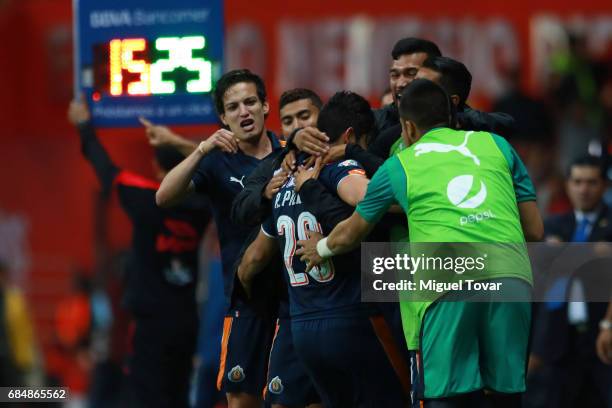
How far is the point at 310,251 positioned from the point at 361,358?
0.69m

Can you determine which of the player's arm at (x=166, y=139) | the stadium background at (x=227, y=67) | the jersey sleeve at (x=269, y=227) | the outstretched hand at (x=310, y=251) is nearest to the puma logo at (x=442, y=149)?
the outstretched hand at (x=310, y=251)

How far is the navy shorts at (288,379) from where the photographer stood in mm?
9156

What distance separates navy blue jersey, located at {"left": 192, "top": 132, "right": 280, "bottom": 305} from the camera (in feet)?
31.6

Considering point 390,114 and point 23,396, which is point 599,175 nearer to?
point 390,114

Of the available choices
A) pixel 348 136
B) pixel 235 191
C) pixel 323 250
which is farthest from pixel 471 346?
pixel 235 191

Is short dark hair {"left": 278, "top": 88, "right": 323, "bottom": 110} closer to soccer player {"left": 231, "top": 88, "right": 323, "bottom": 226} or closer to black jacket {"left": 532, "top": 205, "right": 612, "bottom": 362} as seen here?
soccer player {"left": 231, "top": 88, "right": 323, "bottom": 226}

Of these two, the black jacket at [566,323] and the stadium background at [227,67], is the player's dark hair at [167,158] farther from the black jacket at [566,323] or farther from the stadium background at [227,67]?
the stadium background at [227,67]

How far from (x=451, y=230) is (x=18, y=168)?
50.7 ft

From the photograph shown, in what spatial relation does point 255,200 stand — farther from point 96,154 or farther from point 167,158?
point 96,154

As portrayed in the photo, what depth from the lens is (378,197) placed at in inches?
314

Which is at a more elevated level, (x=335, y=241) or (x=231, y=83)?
(x=231, y=83)

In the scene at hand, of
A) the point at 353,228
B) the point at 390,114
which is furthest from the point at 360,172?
the point at 390,114

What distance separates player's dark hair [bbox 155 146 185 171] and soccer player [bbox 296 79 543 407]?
3686mm

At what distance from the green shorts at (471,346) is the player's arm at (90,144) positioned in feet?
14.6
